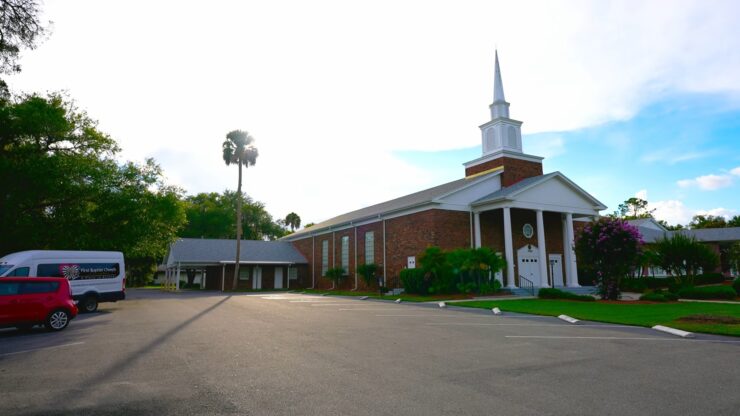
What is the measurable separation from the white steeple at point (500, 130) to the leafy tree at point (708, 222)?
51.8 meters

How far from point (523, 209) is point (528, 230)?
1.56 metres

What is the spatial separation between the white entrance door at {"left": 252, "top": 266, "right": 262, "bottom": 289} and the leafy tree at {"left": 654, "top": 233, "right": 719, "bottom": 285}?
33.2 metres

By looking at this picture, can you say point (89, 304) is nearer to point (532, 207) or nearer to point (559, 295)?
point (559, 295)

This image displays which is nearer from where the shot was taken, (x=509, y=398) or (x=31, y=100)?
(x=509, y=398)

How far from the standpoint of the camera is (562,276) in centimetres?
3209

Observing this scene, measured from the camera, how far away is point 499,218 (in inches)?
1189

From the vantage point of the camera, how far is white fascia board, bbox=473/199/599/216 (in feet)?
88.6

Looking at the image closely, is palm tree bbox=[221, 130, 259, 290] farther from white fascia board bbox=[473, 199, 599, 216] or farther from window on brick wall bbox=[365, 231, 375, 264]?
white fascia board bbox=[473, 199, 599, 216]

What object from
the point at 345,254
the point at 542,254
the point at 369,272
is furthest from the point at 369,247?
the point at 542,254

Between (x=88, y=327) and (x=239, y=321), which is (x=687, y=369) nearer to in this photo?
(x=239, y=321)

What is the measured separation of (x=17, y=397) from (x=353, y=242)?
30.9 m

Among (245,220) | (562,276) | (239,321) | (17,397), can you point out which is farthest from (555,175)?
(245,220)

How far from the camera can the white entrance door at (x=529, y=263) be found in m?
29.8

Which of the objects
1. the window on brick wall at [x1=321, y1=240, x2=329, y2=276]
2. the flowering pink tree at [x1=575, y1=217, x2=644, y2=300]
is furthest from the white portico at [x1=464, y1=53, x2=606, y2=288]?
the window on brick wall at [x1=321, y1=240, x2=329, y2=276]
